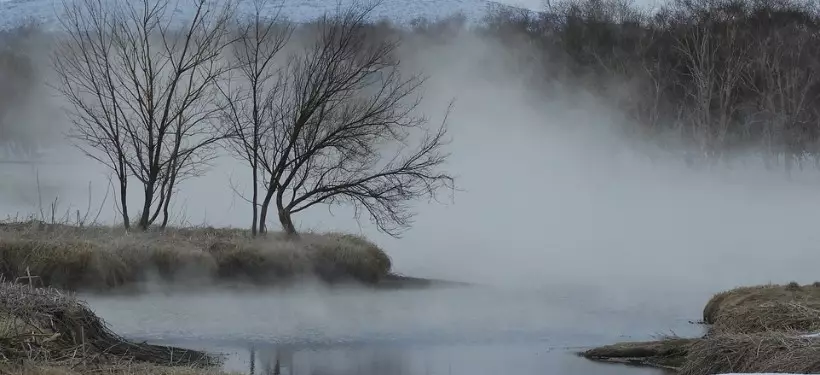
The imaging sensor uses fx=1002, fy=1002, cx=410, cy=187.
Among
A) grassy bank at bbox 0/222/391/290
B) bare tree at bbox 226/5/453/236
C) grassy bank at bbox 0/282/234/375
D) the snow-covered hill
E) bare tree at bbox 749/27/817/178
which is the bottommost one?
grassy bank at bbox 0/282/234/375

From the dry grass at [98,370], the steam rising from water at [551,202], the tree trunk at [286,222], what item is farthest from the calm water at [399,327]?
the steam rising from water at [551,202]

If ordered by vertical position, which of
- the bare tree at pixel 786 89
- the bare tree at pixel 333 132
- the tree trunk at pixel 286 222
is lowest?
the tree trunk at pixel 286 222

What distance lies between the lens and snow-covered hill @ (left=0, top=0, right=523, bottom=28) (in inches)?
1704

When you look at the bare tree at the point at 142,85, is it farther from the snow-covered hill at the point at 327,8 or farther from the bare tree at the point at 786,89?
the bare tree at the point at 786,89

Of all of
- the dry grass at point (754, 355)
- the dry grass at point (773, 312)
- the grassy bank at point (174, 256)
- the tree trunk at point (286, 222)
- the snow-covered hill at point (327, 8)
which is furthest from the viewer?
the snow-covered hill at point (327, 8)

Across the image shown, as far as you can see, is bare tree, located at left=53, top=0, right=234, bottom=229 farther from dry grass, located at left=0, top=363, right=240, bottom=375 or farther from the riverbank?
dry grass, located at left=0, top=363, right=240, bottom=375

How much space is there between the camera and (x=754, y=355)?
8867 mm

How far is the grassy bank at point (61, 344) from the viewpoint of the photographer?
7480 millimetres

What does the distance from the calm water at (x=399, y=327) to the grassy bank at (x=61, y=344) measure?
4.94 feet

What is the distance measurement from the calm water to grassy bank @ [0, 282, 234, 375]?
150cm

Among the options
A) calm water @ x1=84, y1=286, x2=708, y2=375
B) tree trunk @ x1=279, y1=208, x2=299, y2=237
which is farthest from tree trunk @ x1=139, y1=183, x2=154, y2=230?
calm water @ x1=84, y1=286, x2=708, y2=375

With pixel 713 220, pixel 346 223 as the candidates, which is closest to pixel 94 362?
pixel 346 223

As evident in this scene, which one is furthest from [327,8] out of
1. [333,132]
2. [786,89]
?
[786,89]

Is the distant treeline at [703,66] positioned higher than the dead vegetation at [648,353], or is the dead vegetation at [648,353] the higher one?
the distant treeline at [703,66]
